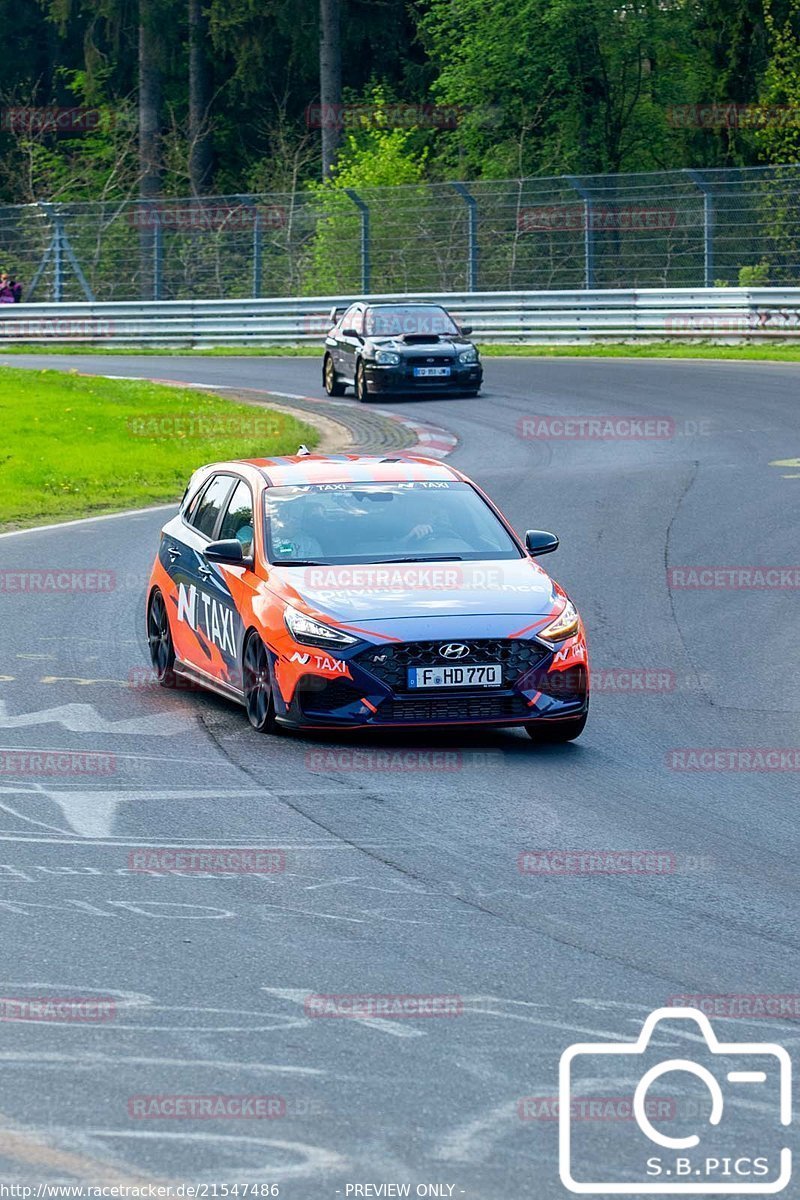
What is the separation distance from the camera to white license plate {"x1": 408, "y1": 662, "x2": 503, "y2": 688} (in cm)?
989

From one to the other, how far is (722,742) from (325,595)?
224 centimetres

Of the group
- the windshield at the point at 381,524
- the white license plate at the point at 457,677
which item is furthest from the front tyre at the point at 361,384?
A: the white license plate at the point at 457,677

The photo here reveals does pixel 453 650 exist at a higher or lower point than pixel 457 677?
higher

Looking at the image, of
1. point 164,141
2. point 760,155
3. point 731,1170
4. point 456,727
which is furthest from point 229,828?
point 164,141

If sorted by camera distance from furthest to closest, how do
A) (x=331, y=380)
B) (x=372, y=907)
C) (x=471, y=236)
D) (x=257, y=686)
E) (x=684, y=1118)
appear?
(x=471, y=236) < (x=331, y=380) < (x=257, y=686) < (x=372, y=907) < (x=684, y=1118)

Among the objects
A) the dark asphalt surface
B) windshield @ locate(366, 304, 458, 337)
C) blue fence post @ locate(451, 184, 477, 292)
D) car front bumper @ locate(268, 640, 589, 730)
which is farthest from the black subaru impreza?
car front bumper @ locate(268, 640, 589, 730)

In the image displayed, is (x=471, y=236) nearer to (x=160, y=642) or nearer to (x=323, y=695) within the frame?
(x=160, y=642)

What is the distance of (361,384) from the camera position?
1188 inches

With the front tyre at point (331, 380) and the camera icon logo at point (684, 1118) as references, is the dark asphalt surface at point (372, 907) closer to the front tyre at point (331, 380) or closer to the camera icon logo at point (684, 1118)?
the camera icon logo at point (684, 1118)

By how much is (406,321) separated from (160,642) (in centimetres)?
1920

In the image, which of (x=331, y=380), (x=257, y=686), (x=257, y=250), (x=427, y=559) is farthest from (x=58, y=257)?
(x=257, y=686)

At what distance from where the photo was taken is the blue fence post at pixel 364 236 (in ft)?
133

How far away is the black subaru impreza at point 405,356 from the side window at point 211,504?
17489mm

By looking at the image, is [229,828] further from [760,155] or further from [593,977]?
[760,155]
